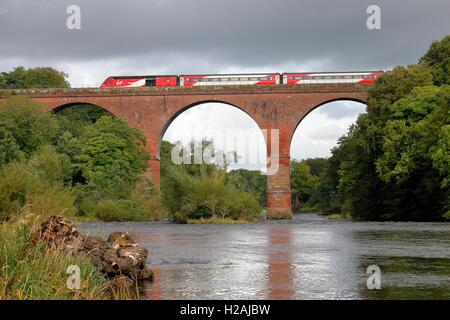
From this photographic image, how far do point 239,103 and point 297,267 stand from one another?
33092 millimetres

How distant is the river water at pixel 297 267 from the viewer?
464 inches

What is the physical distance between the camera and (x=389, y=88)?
39.4 metres

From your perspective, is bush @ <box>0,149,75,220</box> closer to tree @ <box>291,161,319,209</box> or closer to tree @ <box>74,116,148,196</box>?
tree @ <box>74,116,148,196</box>

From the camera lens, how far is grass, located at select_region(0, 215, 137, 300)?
8.26 m

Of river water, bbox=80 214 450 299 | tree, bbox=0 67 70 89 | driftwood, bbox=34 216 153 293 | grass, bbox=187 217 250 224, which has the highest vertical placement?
tree, bbox=0 67 70 89

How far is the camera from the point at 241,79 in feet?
162

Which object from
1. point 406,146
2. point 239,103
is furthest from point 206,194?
point 239,103

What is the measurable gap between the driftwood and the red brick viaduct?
109ft

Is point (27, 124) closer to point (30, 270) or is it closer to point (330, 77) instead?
point (330, 77)

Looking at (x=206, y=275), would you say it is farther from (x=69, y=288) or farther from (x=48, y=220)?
(x=69, y=288)

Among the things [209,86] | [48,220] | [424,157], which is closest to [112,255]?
[48,220]

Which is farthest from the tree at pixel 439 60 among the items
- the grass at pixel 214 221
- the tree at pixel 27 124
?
the tree at pixel 27 124

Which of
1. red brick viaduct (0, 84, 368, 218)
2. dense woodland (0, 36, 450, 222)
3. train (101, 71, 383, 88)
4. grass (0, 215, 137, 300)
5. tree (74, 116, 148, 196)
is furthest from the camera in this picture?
train (101, 71, 383, 88)

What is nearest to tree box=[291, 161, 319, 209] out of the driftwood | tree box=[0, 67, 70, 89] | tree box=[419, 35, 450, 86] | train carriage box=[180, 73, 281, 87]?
tree box=[0, 67, 70, 89]
